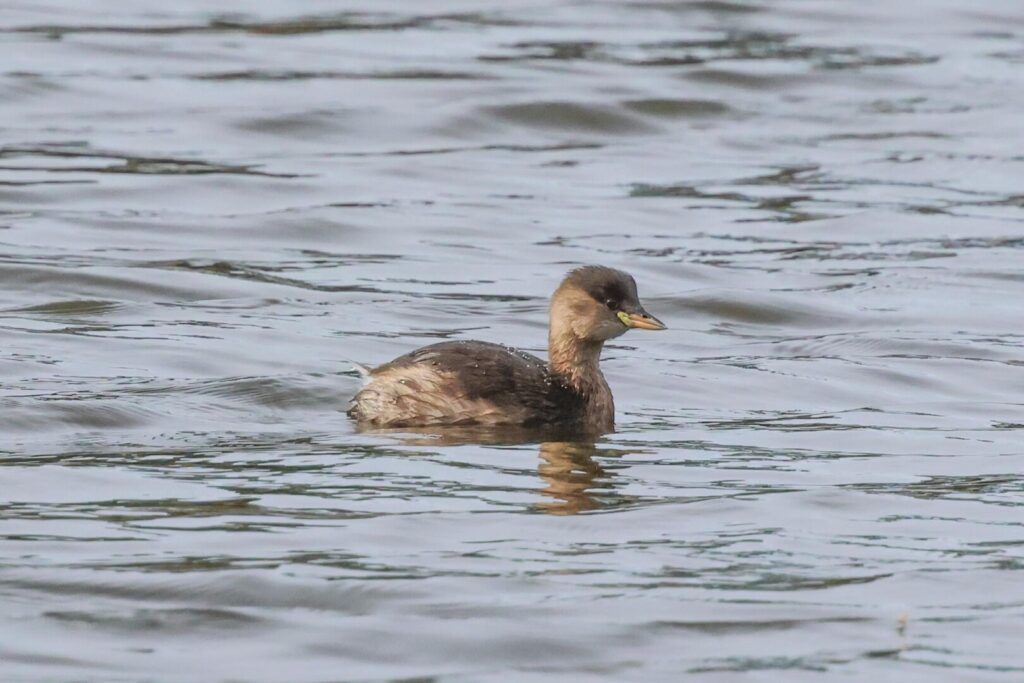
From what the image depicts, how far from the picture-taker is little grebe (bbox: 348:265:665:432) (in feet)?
32.7

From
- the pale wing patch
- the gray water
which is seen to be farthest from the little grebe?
the gray water

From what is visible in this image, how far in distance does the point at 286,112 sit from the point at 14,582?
40.8 feet

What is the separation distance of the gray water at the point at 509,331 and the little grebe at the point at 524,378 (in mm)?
250

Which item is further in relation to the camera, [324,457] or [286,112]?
[286,112]

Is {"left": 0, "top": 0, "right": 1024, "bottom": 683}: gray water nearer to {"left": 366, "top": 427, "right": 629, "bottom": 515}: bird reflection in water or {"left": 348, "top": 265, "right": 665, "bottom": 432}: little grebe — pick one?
{"left": 366, "top": 427, "right": 629, "bottom": 515}: bird reflection in water

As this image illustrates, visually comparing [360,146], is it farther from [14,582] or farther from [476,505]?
[14,582]

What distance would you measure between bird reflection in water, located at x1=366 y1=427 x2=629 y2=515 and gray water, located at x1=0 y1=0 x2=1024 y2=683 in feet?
0.13

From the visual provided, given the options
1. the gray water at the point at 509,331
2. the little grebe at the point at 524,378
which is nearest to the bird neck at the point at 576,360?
the little grebe at the point at 524,378

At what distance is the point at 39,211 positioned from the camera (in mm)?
15398

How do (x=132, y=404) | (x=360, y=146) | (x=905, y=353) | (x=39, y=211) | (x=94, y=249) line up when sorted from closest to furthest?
(x=132, y=404) → (x=905, y=353) → (x=94, y=249) → (x=39, y=211) → (x=360, y=146)

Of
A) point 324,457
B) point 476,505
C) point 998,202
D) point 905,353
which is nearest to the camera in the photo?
point 476,505

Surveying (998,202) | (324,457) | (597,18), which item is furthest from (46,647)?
(597,18)

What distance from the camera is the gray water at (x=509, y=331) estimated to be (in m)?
6.84

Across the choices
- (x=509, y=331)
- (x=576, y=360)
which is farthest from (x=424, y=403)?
(x=509, y=331)
